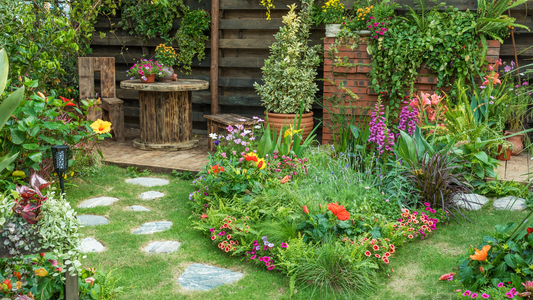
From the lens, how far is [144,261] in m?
2.83

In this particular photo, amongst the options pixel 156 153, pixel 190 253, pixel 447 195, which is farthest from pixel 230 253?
pixel 156 153

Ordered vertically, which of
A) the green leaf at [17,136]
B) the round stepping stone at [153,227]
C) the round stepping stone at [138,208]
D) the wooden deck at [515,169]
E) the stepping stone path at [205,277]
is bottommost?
the stepping stone path at [205,277]

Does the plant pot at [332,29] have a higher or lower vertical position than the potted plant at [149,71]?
higher

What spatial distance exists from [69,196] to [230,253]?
6.03 ft

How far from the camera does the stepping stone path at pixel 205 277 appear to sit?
2.56 metres

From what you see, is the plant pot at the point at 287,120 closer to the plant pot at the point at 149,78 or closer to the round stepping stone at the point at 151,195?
the plant pot at the point at 149,78

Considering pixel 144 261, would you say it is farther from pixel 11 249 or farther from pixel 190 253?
pixel 11 249

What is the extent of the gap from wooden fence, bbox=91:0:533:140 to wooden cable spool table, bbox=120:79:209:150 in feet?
2.66

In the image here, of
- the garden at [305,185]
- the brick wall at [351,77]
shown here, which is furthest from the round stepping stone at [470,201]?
the brick wall at [351,77]

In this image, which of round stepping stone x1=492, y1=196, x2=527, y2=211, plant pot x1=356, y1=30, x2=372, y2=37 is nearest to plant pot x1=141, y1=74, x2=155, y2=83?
plant pot x1=356, y1=30, x2=372, y2=37

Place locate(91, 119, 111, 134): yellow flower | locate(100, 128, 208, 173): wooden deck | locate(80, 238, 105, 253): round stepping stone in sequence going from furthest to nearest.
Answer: locate(100, 128, 208, 173): wooden deck, locate(91, 119, 111, 134): yellow flower, locate(80, 238, 105, 253): round stepping stone

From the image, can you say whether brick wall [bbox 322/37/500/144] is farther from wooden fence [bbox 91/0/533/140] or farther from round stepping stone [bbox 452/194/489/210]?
round stepping stone [bbox 452/194/489/210]

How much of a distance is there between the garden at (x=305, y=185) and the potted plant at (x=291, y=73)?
24 millimetres

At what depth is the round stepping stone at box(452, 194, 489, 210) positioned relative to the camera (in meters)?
3.49
